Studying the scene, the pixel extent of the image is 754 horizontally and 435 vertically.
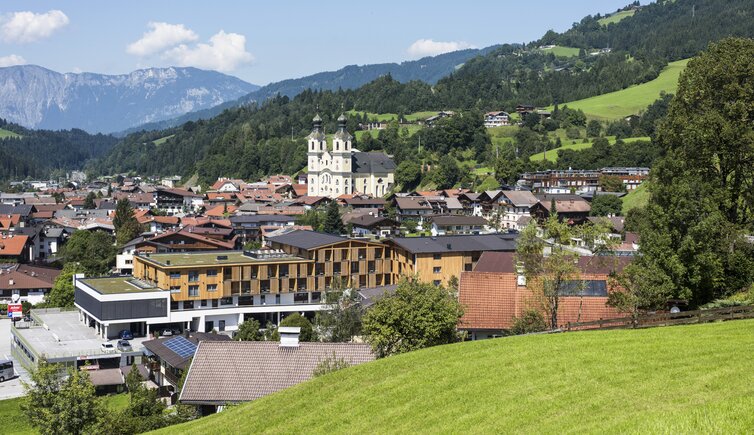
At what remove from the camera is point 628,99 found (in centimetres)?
14725

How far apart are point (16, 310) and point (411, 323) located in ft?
120

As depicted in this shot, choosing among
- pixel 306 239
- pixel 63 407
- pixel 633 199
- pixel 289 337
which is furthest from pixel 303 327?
pixel 633 199

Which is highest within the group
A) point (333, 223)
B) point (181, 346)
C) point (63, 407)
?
point (333, 223)

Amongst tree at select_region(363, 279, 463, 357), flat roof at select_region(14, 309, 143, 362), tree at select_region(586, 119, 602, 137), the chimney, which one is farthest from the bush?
tree at select_region(586, 119, 602, 137)

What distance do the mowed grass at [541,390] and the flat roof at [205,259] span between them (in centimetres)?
2901

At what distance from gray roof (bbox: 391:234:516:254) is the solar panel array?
18.0 meters

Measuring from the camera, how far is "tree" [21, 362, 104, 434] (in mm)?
22891

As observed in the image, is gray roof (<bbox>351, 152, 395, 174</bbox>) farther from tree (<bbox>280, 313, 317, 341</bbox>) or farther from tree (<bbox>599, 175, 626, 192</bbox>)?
tree (<bbox>280, 313, 317, 341</bbox>)

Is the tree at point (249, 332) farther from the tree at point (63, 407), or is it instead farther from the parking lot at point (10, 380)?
the tree at point (63, 407)

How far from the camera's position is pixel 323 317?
38.5 m

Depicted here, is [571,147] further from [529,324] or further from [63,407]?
[63,407]

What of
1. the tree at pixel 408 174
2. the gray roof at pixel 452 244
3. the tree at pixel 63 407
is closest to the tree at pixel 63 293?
the gray roof at pixel 452 244

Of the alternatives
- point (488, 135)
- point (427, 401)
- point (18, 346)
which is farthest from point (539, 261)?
point (488, 135)

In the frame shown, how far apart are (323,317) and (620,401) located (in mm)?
26139
